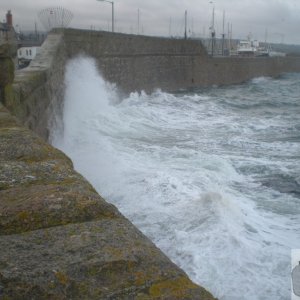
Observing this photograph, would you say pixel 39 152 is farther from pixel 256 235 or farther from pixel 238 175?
pixel 238 175

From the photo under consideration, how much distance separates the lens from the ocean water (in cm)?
475

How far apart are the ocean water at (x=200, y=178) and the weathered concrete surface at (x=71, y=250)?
8.33ft

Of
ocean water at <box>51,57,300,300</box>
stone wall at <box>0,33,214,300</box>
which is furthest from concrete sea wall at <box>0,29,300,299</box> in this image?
ocean water at <box>51,57,300,300</box>

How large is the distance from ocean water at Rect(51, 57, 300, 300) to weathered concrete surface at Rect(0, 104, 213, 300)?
254cm

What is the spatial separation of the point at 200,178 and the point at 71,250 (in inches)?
238

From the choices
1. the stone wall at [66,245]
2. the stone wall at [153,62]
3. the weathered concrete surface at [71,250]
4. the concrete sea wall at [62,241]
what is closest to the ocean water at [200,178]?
the stone wall at [153,62]

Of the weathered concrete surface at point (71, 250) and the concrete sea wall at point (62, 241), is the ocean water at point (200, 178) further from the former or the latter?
the weathered concrete surface at point (71, 250)

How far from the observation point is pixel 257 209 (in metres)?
6.54

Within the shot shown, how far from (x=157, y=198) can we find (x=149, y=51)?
17.3 meters

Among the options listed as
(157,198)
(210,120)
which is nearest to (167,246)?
(157,198)

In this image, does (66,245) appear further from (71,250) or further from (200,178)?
(200,178)

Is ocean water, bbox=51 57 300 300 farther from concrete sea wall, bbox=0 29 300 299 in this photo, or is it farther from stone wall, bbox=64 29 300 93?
concrete sea wall, bbox=0 29 300 299

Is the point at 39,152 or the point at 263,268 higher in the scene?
the point at 39,152

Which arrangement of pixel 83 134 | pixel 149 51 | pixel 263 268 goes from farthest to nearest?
pixel 149 51 → pixel 83 134 → pixel 263 268
